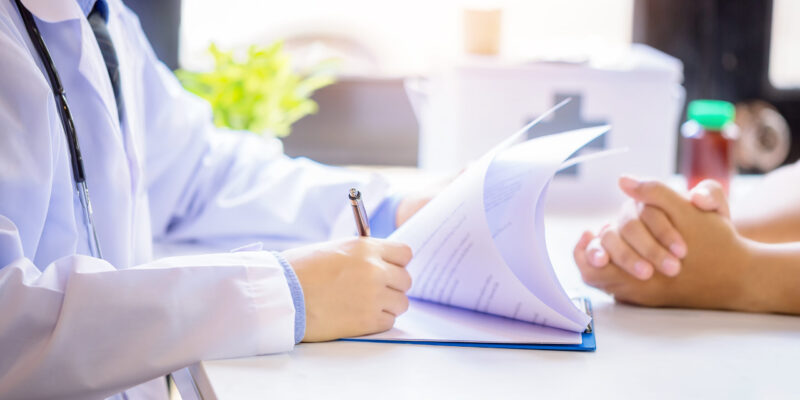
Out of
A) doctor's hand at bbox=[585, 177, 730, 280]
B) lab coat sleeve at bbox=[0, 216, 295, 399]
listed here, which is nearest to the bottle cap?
doctor's hand at bbox=[585, 177, 730, 280]

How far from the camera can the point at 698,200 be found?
0.70 meters

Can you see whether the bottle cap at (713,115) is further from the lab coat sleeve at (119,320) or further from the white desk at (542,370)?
the lab coat sleeve at (119,320)

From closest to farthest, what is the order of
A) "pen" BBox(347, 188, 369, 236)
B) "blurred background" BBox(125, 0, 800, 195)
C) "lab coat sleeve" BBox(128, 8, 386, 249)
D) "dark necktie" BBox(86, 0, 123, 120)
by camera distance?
"pen" BBox(347, 188, 369, 236)
"dark necktie" BBox(86, 0, 123, 120)
"lab coat sleeve" BBox(128, 8, 386, 249)
"blurred background" BBox(125, 0, 800, 195)

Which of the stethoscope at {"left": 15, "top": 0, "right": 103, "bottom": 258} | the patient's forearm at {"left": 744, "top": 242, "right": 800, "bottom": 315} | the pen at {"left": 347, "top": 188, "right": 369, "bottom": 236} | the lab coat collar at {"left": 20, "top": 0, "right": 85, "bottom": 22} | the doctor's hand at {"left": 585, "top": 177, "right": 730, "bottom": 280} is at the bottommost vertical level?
the patient's forearm at {"left": 744, "top": 242, "right": 800, "bottom": 315}

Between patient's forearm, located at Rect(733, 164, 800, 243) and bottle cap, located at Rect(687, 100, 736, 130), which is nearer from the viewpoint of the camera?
patient's forearm, located at Rect(733, 164, 800, 243)

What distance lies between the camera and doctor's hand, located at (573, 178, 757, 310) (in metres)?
0.68

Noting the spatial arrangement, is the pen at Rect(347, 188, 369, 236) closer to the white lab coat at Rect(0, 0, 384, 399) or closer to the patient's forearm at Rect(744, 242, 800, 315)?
the white lab coat at Rect(0, 0, 384, 399)

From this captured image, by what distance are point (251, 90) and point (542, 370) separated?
3.25ft

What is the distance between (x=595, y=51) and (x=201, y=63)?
0.91 meters

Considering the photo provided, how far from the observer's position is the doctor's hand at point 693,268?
2.23 ft

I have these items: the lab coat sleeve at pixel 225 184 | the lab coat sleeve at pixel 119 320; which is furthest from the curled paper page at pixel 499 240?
the lab coat sleeve at pixel 225 184

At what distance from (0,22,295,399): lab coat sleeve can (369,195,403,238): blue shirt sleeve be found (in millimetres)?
287

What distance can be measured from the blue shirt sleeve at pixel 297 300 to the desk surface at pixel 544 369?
0.5 inches

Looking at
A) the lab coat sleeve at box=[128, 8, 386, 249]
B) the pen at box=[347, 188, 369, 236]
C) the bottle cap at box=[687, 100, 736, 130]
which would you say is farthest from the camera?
the bottle cap at box=[687, 100, 736, 130]
